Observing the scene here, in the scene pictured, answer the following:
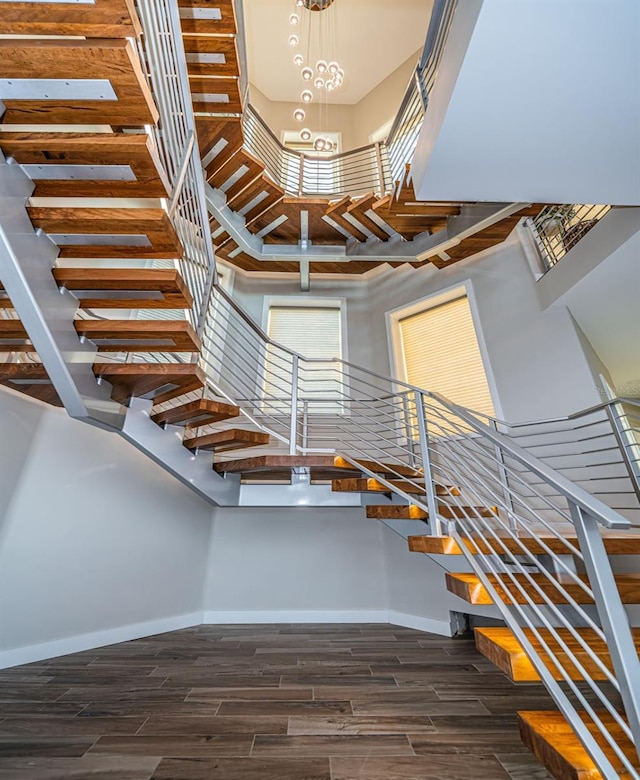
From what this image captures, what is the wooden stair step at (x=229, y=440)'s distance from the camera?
2299mm

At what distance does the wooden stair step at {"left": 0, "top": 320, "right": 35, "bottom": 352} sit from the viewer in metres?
1.66

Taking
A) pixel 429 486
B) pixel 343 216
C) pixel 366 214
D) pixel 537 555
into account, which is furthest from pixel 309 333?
pixel 537 555

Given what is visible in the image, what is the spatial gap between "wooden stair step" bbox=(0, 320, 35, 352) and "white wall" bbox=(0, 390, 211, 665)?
0.52 m

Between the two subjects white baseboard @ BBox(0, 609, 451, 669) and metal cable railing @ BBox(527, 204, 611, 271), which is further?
metal cable railing @ BBox(527, 204, 611, 271)

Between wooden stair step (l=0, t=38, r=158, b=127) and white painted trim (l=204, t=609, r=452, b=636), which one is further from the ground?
wooden stair step (l=0, t=38, r=158, b=127)

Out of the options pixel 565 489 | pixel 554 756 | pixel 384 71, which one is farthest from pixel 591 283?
pixel 384 71

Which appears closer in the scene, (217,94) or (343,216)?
(217,94)

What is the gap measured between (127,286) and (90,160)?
0.51m

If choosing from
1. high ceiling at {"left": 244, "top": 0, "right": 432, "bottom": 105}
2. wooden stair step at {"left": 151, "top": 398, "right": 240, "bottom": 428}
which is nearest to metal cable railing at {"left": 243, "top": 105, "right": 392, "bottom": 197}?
high ceiling at {"left": 244, "top": 0, "right": 432, "bottom": 105}

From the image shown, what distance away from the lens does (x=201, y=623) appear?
3109 mm

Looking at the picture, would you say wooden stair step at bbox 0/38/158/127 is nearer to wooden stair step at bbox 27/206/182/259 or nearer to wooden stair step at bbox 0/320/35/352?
wooden stair step at bbox 27/206/182/259

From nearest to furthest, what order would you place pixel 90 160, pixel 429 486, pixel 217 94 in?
pixel 90 160 < pixel 429 486 < pixel 217 94

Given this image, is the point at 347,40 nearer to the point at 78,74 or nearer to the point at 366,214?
the point at 366,214

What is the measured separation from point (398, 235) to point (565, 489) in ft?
11.7
